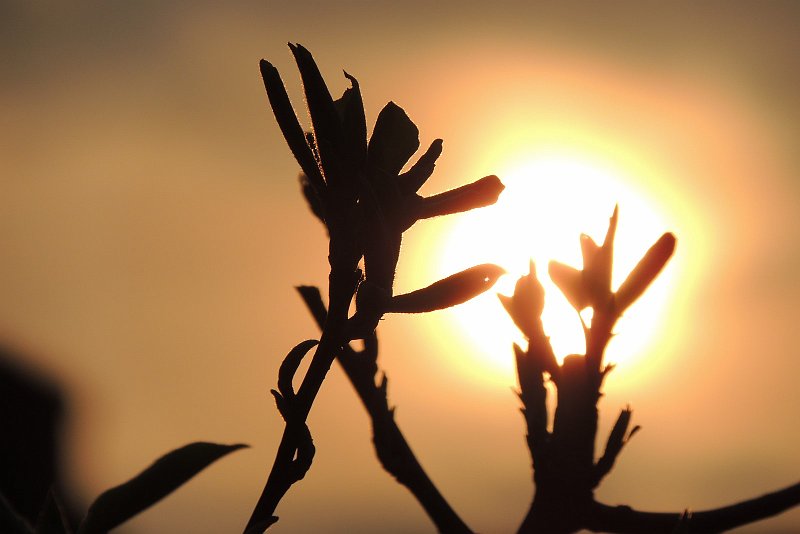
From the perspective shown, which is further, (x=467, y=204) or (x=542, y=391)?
(x=542, y=391)

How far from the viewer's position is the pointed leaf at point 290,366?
3.20ft

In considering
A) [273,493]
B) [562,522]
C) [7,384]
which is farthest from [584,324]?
[7,384]

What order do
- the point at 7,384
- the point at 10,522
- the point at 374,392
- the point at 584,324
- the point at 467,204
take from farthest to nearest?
the point at 7,384
the point at 374,392
the point at 584,324
the point at 467,204
the point at 10,522

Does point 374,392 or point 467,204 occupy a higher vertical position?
point 467,204

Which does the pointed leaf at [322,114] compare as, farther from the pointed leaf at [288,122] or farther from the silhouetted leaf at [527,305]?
the silhouetted leaf at [527,305]

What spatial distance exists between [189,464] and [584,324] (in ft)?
2.17

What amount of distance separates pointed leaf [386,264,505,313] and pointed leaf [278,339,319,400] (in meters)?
0.11

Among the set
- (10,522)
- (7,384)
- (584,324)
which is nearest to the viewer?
(10,522)

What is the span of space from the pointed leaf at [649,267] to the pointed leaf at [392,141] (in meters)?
0.45

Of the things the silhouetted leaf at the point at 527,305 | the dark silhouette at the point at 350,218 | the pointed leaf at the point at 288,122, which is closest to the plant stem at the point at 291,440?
the dark silhouette at the point at 350,218

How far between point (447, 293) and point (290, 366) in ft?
0.66

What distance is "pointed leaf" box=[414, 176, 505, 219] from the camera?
105 centimetres

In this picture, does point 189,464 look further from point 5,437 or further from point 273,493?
point 5,437

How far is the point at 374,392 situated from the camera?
62.0 inches
